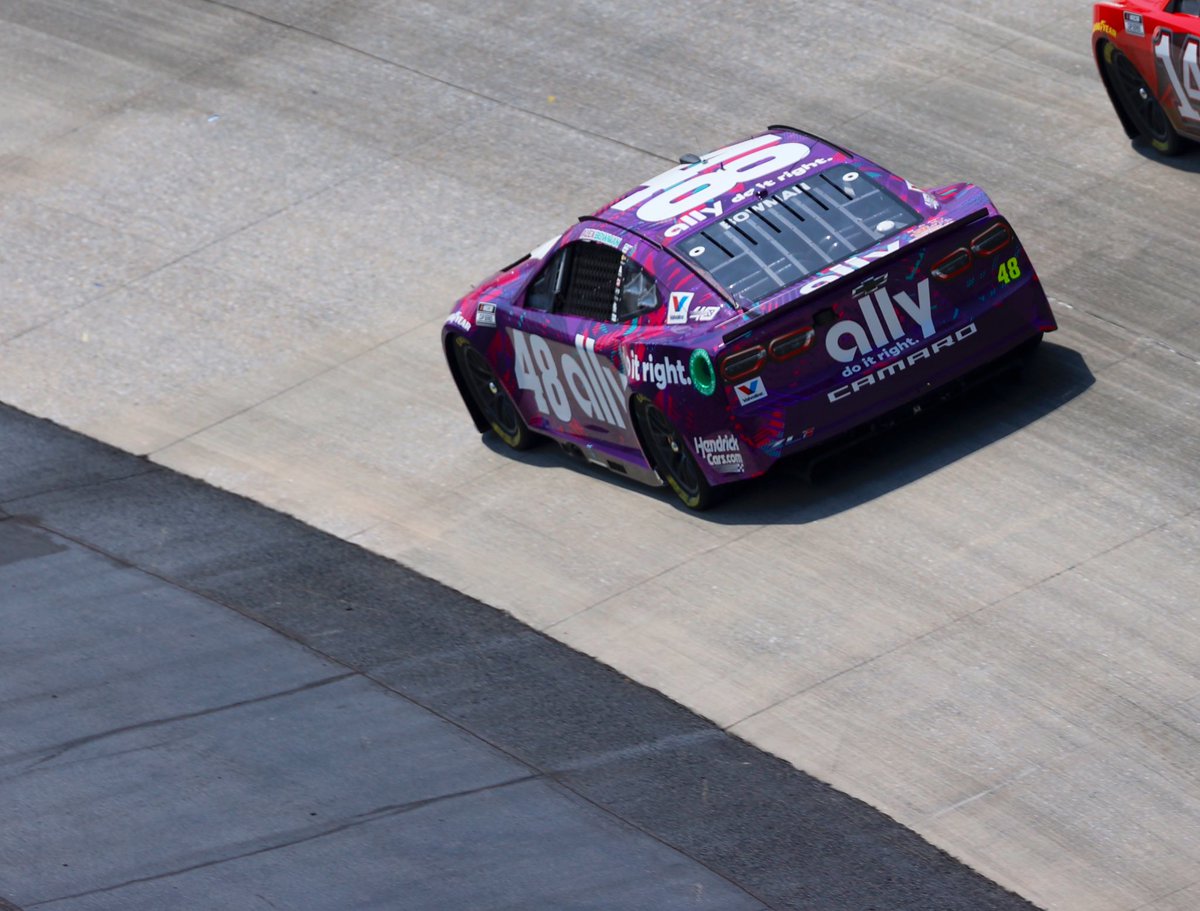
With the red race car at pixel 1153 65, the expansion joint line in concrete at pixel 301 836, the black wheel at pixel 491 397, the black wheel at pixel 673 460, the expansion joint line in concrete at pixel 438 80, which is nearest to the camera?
the expansion joint line in concrete at pixel 301 836

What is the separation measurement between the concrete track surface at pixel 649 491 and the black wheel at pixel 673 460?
0.58 ft

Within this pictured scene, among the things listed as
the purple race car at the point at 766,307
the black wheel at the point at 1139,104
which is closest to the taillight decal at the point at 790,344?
the purple race car at the point at 766,307

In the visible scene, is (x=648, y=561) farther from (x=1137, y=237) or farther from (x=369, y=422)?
(x=1137, y=237)

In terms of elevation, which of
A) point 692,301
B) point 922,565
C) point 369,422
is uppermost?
point 692,301

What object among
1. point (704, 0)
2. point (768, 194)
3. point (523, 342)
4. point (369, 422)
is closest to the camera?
point (768, 194)

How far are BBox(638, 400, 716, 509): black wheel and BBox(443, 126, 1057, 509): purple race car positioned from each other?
11mm

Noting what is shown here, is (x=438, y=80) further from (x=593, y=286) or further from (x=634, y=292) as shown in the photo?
(x=634, y=292)

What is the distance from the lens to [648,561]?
10.8 meters

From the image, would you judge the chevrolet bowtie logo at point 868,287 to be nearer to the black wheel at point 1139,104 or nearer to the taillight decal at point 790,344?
the taillight decal at point 790,344

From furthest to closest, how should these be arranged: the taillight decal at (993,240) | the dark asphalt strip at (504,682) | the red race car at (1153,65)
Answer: the red race car at (1153,65), the taillight decal at (993,240), the dark asphalt strip at (504,682)

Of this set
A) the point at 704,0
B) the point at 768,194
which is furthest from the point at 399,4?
the point at 768,194

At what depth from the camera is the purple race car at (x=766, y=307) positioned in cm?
1034

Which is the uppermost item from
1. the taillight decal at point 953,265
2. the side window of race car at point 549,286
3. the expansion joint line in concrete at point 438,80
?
the taillight decal at point 953,265

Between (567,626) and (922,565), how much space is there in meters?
1.75
